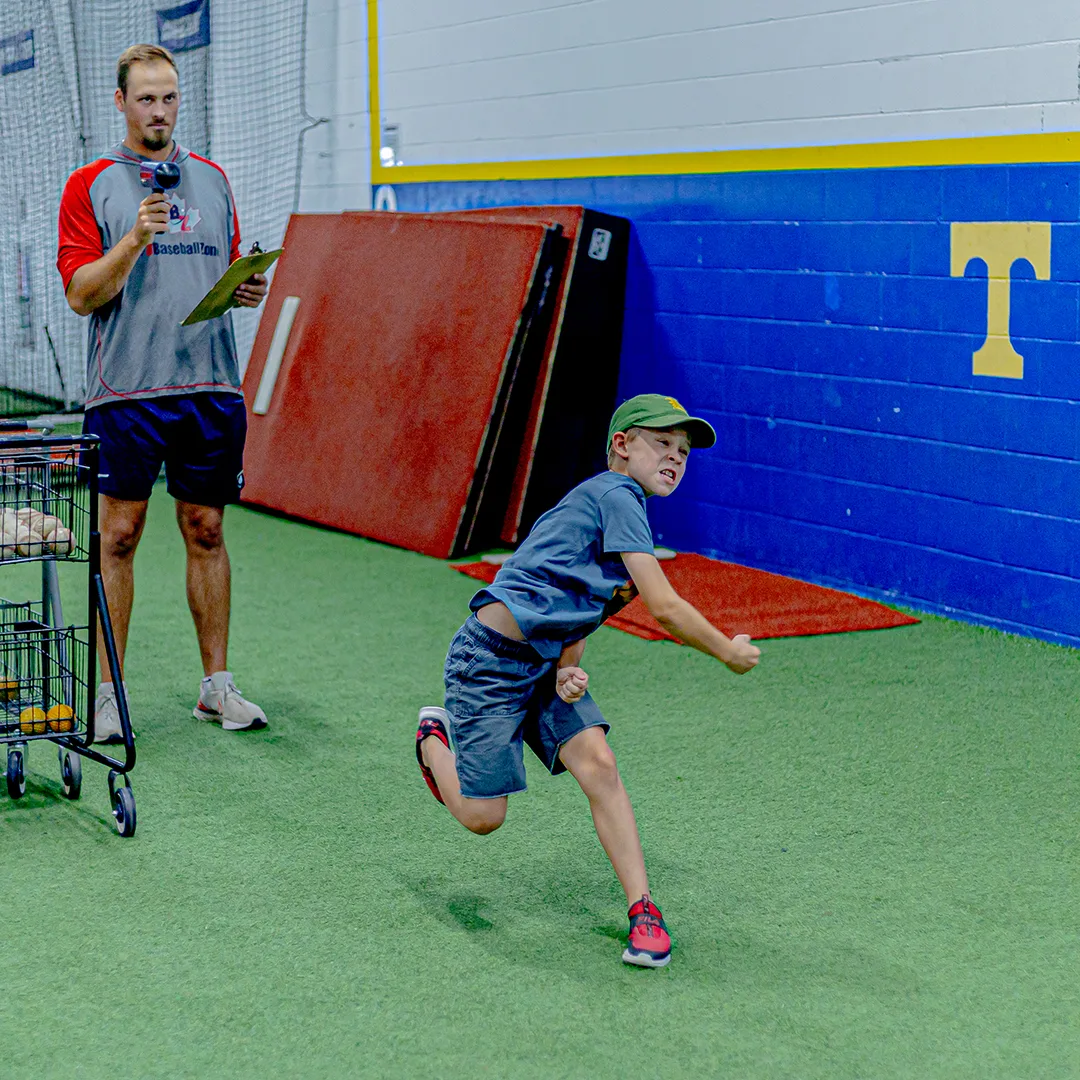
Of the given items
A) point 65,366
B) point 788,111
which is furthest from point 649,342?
point 65,366

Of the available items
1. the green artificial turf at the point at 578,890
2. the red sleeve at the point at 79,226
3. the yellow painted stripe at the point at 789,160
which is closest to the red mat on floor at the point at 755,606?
the green artificial turf at the point at 578,890

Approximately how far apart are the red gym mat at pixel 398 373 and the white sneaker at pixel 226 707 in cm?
239

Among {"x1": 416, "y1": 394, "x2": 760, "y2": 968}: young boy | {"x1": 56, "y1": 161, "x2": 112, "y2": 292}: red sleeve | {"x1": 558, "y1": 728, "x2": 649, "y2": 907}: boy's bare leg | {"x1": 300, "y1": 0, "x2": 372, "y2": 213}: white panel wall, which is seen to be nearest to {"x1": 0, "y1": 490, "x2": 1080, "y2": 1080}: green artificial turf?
{"x1": 558, "y1": 728, "x2": 649, "y2": 907}: boy's bare leg

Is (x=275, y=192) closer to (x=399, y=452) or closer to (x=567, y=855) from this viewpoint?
(x=399, y=452)

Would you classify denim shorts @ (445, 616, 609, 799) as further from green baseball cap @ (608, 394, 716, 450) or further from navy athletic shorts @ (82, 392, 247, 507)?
navy athletic shorts @ (82, 392, 247, 507)

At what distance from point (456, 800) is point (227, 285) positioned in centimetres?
164

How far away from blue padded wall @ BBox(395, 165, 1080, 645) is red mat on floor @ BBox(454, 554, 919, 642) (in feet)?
0.58

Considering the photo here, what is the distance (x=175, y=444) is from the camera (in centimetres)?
432

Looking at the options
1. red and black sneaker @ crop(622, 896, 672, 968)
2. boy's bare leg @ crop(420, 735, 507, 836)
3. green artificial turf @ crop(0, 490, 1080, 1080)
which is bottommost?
green artificial turf @ crop(0, 490, 1080, 1080)

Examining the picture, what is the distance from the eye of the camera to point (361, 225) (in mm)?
7891

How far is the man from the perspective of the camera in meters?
4.12

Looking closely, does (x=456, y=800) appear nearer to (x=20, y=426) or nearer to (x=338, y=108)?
(x=20, y=426)

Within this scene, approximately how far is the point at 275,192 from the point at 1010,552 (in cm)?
591

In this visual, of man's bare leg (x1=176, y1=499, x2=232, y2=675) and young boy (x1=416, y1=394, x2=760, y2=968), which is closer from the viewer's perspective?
young boy (x1=416, y1=394, x2=760, y2=968)
